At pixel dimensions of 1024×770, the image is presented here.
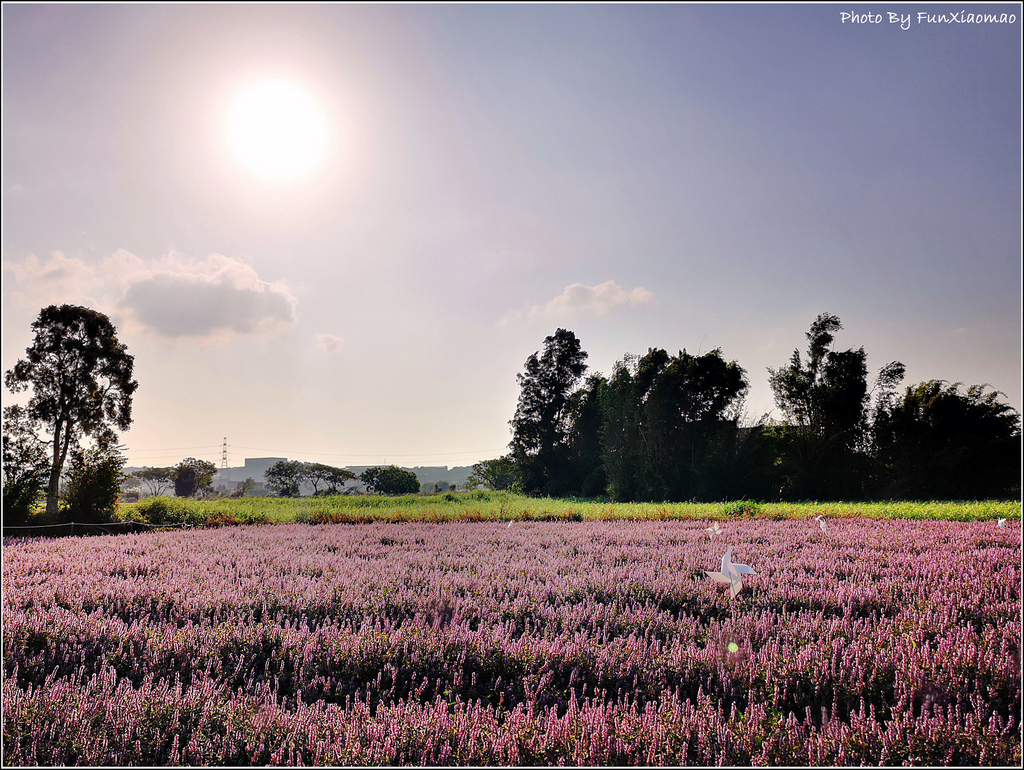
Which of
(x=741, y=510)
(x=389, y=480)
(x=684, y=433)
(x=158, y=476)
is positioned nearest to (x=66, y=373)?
Answer: (x=741, y=510)

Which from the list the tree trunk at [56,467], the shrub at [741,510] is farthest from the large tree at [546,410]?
the tree trunk at [56,467]

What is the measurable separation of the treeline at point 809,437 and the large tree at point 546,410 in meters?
7.72

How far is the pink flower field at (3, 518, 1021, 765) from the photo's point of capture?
214 centimetres

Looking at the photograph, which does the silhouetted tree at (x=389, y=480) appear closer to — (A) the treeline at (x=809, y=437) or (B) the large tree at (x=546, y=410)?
(B) the large tree at (x=546, y=410)

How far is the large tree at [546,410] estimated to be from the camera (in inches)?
1426

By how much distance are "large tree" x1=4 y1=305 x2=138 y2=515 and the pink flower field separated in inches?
491

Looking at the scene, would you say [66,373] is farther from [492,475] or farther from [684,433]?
[492,475]

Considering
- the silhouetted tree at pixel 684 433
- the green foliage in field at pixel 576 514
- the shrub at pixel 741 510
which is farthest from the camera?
the silhouetted tree at pixel 684 433

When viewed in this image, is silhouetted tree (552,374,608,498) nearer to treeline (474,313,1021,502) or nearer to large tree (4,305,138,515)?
treeline (474,313,1021,502)

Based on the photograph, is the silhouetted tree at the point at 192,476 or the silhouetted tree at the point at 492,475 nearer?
the silhouetted tree at the point at 492,475

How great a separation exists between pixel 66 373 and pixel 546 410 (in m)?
26.7

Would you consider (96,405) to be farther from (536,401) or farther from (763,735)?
(536,401)

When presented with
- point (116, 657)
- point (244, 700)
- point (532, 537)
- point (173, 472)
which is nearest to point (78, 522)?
point (532, 537)

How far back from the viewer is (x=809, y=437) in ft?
81.5
